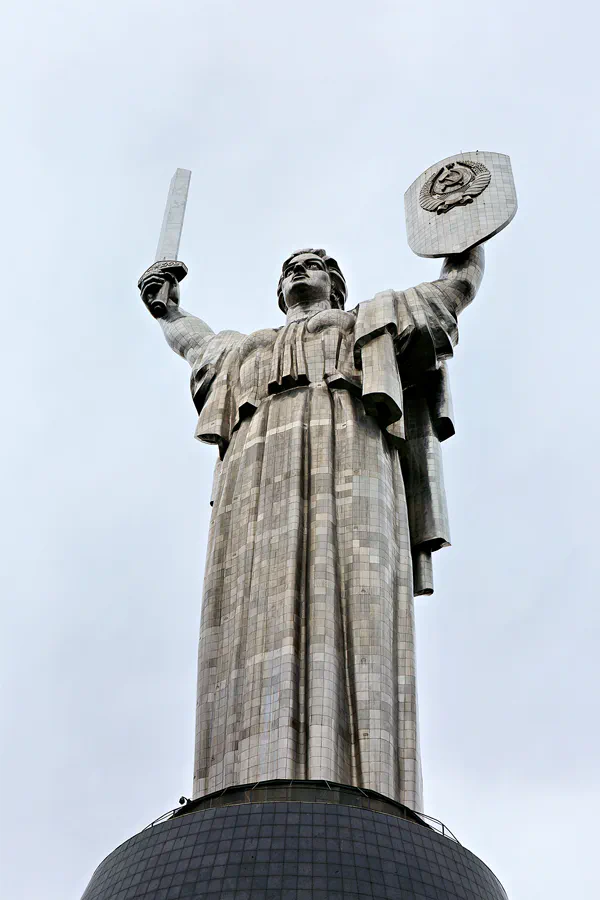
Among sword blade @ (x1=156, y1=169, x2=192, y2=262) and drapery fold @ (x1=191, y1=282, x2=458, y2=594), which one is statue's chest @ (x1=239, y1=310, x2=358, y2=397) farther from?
→ sword blade @ (x1=156, y1=169, x2=192, y2=262)

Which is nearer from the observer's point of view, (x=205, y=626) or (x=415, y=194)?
(x=205, y=626)

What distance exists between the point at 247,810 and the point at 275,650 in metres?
2.43

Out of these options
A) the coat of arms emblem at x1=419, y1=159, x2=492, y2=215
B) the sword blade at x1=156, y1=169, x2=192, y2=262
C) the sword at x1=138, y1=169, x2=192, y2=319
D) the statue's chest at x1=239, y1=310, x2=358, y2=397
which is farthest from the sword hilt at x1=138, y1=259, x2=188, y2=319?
the coat of arms emblem at x1=419, y1=159, x2=492, y2=215

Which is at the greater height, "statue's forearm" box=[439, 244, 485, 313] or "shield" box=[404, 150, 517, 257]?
"shield" box=[404, 150, 517, 257]

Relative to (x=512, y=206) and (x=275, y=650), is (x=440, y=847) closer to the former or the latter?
(x=275, y=650)

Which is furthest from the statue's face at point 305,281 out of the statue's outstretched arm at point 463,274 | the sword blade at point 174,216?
the sword blade at point 174,216

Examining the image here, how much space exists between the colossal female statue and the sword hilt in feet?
2.44

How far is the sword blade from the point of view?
59.9 feet

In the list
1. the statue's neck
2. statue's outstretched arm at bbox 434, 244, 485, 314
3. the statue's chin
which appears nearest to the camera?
statue's outstretched arm at bbox 434, 244, 485, 314

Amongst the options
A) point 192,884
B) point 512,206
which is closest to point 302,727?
point 192,884

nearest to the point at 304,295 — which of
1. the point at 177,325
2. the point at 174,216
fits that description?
the point at 177,325

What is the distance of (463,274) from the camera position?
15.5 m

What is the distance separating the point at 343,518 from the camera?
1327 centimetres

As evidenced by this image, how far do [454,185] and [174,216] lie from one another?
4.69m
